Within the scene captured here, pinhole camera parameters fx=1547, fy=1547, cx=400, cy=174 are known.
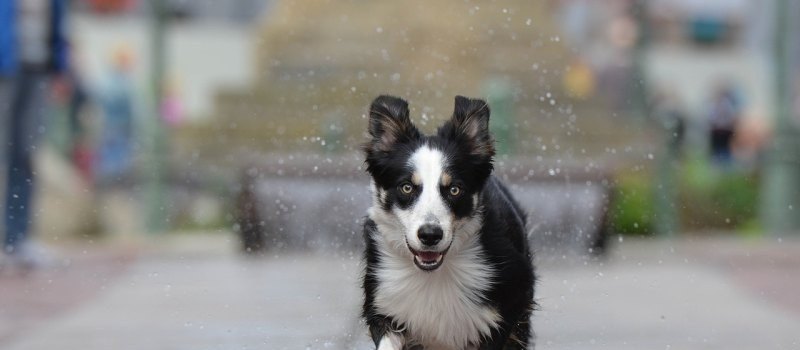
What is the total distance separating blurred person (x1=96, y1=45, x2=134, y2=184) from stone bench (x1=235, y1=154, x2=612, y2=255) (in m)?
5.65

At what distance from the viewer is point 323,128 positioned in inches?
489

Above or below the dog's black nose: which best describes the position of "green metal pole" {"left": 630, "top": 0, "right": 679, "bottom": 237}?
below

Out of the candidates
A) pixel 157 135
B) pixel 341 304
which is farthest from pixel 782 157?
pixel 341 304

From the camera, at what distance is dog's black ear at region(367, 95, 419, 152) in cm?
575

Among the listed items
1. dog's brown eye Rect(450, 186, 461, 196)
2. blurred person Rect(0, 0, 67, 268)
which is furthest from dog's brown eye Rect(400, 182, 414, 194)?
blurred person Rect(0, 0, 67, 268)

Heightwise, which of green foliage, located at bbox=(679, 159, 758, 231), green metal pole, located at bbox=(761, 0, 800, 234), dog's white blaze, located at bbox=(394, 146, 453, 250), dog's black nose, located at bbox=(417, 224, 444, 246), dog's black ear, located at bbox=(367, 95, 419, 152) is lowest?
green foliage, located at bbox=(679, 159, 758, 231)

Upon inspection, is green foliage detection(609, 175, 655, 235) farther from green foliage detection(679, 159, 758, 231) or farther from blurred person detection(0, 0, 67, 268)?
blurred person detection(0, 0, 67, 268)

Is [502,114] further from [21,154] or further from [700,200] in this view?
[21,154]

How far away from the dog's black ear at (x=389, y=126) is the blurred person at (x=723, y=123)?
1228 cm

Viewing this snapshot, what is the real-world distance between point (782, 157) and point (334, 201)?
5.54m

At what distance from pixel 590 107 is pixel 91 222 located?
20.2 feet

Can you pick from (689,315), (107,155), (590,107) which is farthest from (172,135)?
(689,315)

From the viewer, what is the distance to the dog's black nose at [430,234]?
534cm

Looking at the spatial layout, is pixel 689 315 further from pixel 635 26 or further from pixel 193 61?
pixel 193 61
